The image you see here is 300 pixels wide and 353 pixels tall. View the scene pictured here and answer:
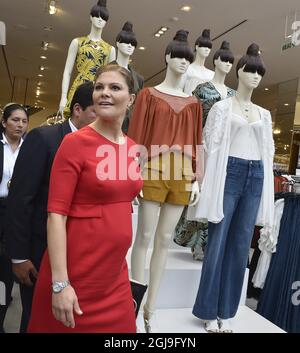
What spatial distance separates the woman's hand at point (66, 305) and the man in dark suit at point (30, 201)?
1.29 ft

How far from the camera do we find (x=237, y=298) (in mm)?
2617

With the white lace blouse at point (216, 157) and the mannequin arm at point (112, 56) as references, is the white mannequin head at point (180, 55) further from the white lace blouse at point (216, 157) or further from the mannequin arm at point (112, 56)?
the mannequin arm at point (112, 56)

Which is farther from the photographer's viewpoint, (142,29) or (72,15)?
(142,29)

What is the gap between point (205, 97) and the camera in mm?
3027

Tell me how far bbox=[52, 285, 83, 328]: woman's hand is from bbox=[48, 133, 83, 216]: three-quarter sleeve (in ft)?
0.77

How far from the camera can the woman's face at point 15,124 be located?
2820 mm

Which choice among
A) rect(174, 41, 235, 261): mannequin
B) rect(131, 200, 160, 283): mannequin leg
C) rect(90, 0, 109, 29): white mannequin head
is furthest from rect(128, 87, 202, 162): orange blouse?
rect(90, 0, 109, 29): white mannequin head

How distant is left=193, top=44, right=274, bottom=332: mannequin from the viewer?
248 centimetres

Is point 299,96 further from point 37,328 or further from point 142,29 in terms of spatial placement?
point 37,328

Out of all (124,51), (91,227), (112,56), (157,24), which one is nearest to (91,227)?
(91,227)

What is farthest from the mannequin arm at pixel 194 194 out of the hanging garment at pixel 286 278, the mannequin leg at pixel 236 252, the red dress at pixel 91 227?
the hanging garment at pixel 286 278

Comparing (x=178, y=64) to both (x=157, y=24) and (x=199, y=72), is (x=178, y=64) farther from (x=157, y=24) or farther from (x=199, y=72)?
(x=157, y=24)
